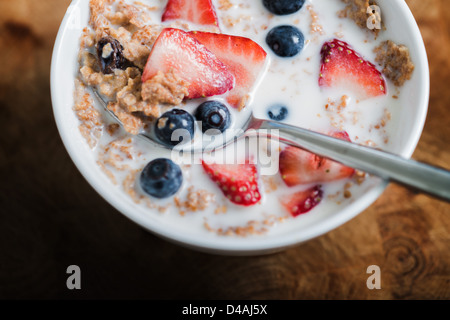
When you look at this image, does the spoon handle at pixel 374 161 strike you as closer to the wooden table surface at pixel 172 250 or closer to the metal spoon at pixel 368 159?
the metal spoon at pixel 368 159

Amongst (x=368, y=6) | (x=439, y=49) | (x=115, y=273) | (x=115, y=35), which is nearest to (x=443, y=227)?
(x=439, y=49)

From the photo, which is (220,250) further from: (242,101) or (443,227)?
(443,227)

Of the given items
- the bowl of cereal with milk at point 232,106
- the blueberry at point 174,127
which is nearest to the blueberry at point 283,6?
the bowl of cereal with milk at point 232,106

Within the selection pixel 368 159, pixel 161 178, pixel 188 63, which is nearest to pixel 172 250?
pixel 161 178

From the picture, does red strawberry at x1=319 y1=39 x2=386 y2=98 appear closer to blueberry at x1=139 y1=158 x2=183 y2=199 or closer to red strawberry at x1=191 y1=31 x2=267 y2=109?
red strawberry at x1=191 y1=31 x2=267 y2=109
